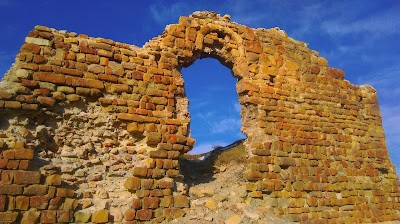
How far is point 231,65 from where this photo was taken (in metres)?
6.46

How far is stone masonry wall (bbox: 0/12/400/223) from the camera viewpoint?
14.3 feet

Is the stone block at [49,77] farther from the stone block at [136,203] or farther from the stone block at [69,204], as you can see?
the stone block at [136,203]

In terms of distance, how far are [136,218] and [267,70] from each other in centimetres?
359

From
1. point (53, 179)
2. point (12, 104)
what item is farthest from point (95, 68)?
point (53, 179)

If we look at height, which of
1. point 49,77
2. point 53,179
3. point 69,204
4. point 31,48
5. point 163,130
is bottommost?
point 69,204

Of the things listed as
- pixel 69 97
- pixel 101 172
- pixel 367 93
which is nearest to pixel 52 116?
pixel 69 97

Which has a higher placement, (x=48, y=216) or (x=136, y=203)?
(x=136, y=203)

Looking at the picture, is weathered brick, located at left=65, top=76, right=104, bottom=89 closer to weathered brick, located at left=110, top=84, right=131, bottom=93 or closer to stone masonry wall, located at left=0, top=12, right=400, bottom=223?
stone masonry wall, located at left=0, top=12, right=400, bottom=223

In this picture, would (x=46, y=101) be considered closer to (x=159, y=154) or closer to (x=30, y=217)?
(x=30, y=217)

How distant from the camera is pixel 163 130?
5164 mm

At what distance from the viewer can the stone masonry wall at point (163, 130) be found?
437 cm

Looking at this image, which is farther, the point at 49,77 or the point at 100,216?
the point at 49,77

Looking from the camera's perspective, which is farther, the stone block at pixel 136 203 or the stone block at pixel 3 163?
the stone block at pixel 136 203

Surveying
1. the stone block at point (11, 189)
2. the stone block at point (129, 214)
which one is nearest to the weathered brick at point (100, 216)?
the stone block at point (129, 214)
